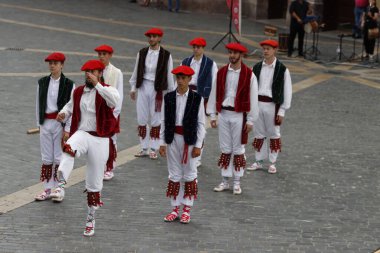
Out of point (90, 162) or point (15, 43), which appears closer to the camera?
point (90, 162)

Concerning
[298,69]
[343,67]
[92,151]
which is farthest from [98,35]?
[92,151]

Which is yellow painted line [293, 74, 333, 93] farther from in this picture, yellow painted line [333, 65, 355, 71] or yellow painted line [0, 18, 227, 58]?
yellow painted line [0, 18, 227, 58]

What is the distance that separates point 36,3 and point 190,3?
5.99m

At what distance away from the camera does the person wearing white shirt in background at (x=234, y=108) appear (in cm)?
1240

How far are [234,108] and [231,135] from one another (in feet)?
1.37

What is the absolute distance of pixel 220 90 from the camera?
12.5 meters

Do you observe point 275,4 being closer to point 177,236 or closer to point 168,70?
point 168,70

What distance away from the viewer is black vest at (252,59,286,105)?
526 inches

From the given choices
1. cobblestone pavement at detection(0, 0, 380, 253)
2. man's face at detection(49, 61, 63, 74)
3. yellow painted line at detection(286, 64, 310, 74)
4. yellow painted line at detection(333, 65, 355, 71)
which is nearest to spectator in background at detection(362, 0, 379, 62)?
yellow painted line at detection(333, 65, 355, 71)

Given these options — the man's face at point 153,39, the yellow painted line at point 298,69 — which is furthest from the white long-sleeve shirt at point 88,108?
the yellow painted line at point 298,69

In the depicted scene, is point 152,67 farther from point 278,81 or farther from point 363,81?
point 363,81

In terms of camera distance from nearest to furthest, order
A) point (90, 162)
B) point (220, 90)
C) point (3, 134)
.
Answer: point (90, 162)
point (220, 90)
point (3, 134)

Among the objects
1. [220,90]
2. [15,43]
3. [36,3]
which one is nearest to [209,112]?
[220,90]

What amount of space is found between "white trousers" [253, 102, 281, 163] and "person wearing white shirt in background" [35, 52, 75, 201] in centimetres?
323
